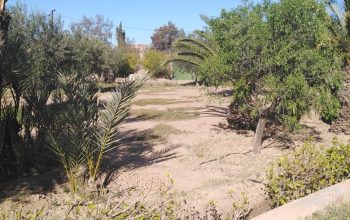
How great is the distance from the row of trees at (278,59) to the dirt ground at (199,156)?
0.81 meters

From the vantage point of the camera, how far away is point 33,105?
737 cm

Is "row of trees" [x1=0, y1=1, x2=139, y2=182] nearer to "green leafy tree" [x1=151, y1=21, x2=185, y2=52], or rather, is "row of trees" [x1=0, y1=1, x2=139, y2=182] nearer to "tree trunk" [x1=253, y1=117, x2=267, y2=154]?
"tree trunk" [x1=253, y1=117, x2=267, y2=154]

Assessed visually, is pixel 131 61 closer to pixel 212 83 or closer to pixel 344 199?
pixel 212 83

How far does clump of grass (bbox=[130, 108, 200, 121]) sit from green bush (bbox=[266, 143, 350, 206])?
8.33 meters

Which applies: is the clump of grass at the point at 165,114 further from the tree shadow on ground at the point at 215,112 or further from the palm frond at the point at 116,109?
the palm frond at the point at 116,109

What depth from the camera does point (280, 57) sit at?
26.9ft

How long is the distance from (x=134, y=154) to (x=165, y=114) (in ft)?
19.7

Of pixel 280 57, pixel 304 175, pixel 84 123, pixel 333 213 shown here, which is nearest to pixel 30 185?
pixel 84 123

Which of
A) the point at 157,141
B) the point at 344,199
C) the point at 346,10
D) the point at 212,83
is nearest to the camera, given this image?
the point at 344,199

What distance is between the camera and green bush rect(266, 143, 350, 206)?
5273 mm

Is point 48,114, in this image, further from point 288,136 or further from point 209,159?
point 288,136

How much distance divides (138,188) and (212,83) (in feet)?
11.1

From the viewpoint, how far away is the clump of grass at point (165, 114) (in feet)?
46.4

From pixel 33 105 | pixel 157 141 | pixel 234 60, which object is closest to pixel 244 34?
pixel 234 60
